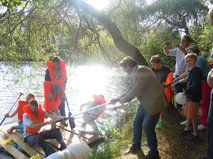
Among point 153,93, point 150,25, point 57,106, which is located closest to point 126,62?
point 153,93

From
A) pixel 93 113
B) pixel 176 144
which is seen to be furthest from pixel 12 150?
pixel 176 144

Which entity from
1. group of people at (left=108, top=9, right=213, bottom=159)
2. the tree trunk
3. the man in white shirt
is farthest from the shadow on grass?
the tree trunk

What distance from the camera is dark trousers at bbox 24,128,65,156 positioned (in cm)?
338

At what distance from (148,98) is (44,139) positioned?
97.9 inches

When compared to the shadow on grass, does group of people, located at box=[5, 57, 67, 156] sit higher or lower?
higher

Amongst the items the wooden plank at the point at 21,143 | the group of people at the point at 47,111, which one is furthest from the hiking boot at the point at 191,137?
the wooden plank at the point at 21,143

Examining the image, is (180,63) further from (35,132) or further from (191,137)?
(35,132)

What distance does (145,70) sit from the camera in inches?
87.1

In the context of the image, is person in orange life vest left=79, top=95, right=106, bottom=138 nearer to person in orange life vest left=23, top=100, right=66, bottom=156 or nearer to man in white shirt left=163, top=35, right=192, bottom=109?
person in orange life vest left=23, top=100, right=66, bottom=156

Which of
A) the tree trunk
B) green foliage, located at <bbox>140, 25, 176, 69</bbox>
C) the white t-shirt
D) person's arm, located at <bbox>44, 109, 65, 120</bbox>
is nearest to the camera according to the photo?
the white t-shirt

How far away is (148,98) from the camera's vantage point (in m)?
2.23

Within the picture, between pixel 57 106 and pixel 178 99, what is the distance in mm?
2807

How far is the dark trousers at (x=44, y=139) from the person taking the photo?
3.38m

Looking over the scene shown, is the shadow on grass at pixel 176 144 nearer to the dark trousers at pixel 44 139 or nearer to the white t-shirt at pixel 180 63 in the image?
the white t-shirt at pixel 180 63
